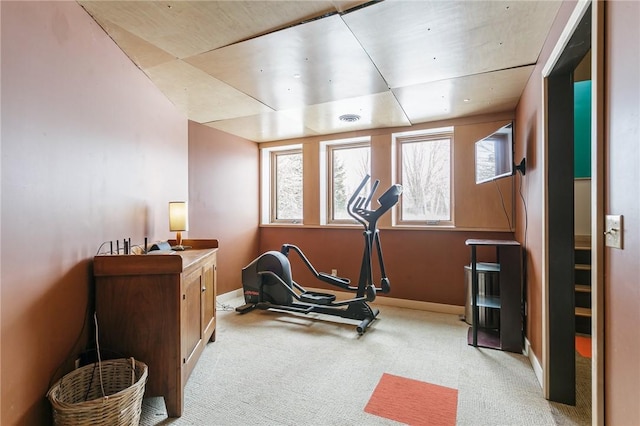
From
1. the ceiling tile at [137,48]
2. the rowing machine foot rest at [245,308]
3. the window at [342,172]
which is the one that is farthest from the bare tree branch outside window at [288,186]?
the ceiling tile at [137,48]

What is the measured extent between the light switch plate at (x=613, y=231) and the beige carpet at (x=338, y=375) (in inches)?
52.1

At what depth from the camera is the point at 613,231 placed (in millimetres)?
1121

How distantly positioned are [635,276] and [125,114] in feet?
9.82

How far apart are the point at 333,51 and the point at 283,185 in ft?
10.4

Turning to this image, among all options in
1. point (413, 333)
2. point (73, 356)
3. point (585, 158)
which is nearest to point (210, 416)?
point (73, 356)

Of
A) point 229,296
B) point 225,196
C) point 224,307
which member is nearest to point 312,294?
point 224,307

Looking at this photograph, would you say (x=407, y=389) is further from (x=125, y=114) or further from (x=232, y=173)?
(x=232, y=173)

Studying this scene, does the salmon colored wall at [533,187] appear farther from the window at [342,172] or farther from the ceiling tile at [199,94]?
the ceiling tile at [199,94]

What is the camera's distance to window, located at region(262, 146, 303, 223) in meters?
5.09

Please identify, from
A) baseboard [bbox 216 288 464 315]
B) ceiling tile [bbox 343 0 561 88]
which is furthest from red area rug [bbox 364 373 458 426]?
ceiling tile [bbox 343 0 561 88]

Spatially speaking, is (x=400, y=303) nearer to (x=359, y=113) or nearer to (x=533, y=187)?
(x=533, y=187)

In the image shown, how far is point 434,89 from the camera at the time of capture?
9.55 ft

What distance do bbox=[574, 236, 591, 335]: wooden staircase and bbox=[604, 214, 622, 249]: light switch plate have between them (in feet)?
8.76

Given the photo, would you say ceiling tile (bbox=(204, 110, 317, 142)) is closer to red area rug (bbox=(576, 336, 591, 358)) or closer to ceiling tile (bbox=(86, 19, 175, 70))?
ceiling tile (bbox=(86, 19, 175, 70))
